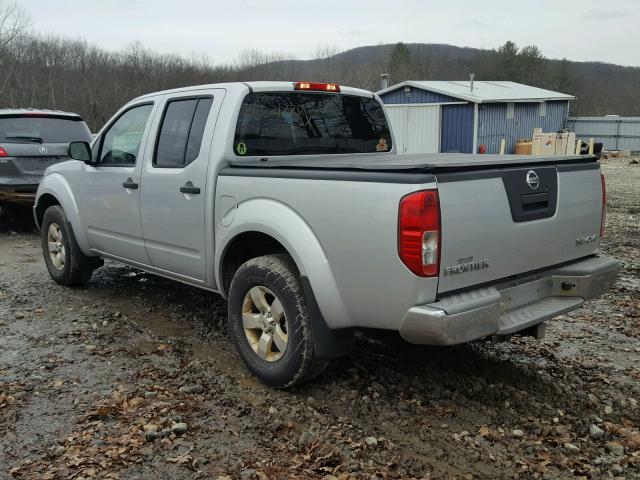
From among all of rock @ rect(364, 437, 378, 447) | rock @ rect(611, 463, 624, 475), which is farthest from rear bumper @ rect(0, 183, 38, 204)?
rock @ rect(611, 463, 624, 475)

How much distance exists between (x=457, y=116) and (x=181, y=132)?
22.9 metres

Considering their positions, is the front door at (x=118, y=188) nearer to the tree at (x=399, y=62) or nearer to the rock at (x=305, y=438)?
the rock at (x=305, y=438)

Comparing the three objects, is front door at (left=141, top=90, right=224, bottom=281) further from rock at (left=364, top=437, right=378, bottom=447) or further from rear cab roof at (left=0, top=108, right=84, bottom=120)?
rear cab roof at (left=0, top=108, right=84, bottom=120)

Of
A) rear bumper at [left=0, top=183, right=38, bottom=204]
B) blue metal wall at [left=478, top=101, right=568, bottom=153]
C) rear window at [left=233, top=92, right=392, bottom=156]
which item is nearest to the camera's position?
rear window at [left=233, top=92, right=392, bottom=156]

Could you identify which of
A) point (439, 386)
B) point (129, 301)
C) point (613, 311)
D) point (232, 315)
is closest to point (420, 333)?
point (439, 386)

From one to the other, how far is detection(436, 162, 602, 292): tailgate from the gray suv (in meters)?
7.77

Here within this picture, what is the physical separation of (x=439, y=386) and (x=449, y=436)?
63 centimetres

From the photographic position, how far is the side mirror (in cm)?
556

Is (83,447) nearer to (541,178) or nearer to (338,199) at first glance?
(338,199)

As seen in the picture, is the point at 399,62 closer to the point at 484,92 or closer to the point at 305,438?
the point at 484,92

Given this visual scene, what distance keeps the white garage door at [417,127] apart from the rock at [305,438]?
931 inches

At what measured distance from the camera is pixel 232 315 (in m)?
4.20

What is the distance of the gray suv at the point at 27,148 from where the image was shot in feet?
29.9

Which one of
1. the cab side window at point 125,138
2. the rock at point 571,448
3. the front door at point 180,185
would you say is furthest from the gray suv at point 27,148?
the rock at point 571,448
